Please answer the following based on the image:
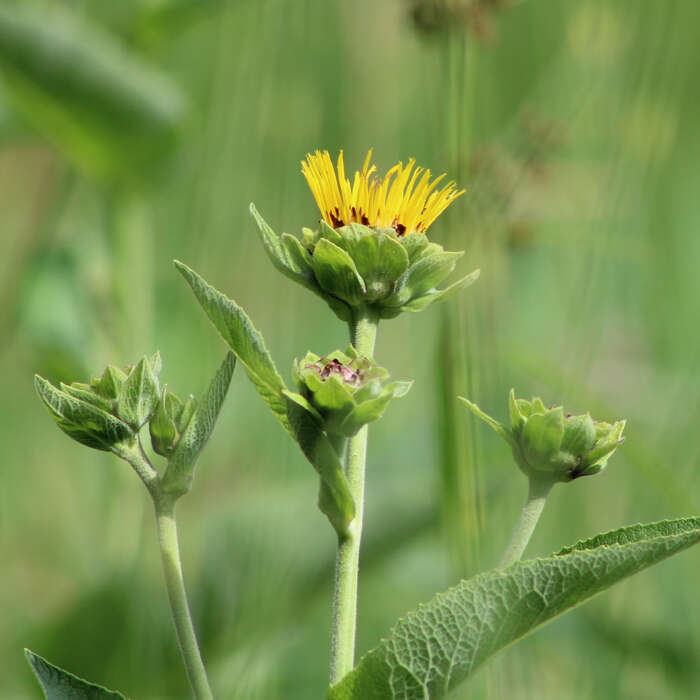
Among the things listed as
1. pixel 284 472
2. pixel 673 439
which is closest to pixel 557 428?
pixel 284 472

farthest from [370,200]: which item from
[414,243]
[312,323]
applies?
[312,323]

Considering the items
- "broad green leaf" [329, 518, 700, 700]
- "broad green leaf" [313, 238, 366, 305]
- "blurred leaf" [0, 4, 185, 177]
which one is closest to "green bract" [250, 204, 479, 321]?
"broad green leaf" [313, 238, 366, 305]

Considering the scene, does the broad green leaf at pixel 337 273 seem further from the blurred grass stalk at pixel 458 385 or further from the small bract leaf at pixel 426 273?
the blurred grass stalk at pixel 458 385

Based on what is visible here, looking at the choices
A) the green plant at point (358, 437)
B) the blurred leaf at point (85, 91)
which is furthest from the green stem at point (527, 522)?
the blurred leaf at point (85, 91)

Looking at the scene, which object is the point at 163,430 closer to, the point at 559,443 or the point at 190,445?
the point at 190,445

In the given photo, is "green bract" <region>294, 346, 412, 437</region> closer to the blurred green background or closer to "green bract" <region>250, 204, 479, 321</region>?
"green bract" <region>250, 204, 479, 321</region>

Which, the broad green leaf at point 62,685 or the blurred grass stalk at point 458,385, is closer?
the broad green leaf at point 62,685
